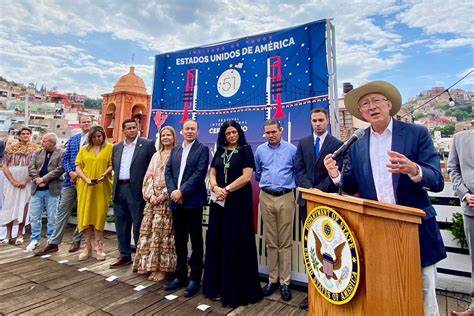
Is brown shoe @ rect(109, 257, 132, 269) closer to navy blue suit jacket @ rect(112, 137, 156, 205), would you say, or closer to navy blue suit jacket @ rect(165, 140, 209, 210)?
navy blue suit jacket @ rect(112, 137, 156, 205)

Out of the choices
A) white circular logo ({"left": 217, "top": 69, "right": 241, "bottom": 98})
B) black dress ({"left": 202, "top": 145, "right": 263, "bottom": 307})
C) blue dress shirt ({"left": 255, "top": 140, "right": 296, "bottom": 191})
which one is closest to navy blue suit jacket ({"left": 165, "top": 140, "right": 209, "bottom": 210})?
black dress ({"left": 202, "top": 145, "right": 263, "bottom": 307})

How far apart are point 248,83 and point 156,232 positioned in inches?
85.5

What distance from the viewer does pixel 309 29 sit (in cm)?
306

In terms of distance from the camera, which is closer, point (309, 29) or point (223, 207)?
point (223, 207)

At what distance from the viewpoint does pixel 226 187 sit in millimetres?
2434

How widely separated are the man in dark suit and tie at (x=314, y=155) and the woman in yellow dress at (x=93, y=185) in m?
2.51

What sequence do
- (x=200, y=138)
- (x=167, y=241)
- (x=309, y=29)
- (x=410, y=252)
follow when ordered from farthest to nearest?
1. (x=200, y=138)
2. (x=309, y=29)
3. (x=167, y=241)
4. (x=410, y=252)

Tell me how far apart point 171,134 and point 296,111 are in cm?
150

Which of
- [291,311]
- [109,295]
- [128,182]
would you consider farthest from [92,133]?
[291,311]

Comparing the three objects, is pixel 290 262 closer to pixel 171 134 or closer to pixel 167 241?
pixel 167 241

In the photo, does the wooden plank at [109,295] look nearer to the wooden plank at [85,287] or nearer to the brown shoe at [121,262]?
the wooden plank at [85,287]

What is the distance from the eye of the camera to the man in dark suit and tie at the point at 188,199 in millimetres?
2676

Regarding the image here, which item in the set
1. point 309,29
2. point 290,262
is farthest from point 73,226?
point 309,29

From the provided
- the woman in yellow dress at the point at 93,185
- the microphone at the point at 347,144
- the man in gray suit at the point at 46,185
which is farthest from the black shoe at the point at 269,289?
the man in gray suit at the point at 46,185
